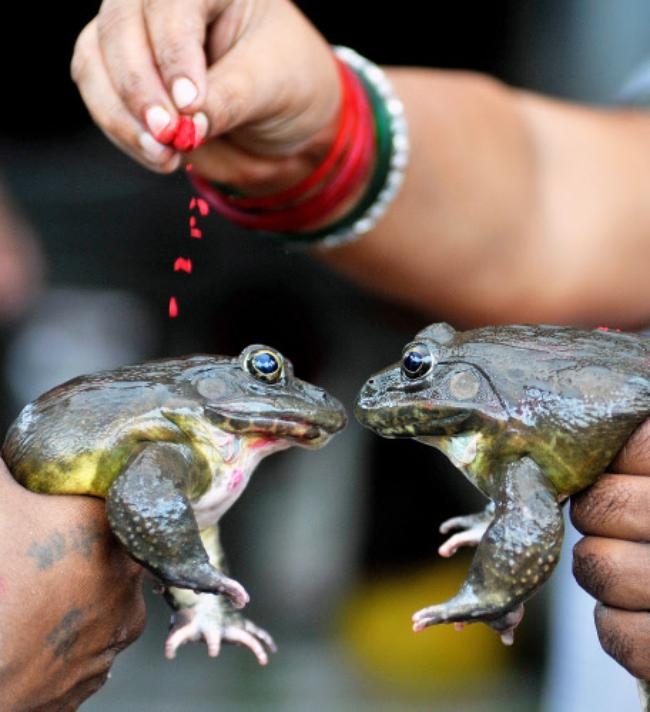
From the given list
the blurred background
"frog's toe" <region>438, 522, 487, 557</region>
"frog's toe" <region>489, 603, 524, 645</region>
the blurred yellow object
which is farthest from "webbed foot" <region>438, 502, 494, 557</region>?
the blurred yellow object

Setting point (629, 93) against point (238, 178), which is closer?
→ point (238, 178)

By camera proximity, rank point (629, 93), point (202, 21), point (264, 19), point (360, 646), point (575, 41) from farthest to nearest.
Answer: point (360, 646), point (575, 41), point (629, 93), point (264, 19), point (202, 21)

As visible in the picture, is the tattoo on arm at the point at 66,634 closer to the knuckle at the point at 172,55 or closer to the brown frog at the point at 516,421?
the brown frog at the point at 516,421

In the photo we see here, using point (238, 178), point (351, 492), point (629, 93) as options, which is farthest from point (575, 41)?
point (238, 178)

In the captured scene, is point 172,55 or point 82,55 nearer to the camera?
point 172,55

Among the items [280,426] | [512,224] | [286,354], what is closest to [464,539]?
[280,426]

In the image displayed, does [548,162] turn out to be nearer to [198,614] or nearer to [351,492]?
[198,614]

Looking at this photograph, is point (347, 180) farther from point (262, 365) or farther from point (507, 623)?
point (507, 623)
